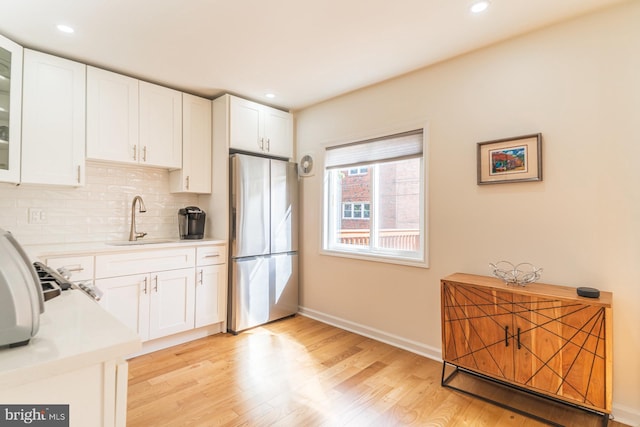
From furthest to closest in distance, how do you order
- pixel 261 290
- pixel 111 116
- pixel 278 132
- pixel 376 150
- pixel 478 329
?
pixel 278 132 < pixel 261 290 < pixel 376 150 < pixel 111 116 < pixel 478 329

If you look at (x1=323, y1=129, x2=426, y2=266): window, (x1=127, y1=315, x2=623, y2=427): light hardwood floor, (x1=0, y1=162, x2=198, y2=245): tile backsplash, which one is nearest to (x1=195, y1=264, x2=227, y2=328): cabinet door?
(x1=127, y1=315, x2=623, y2=427): light hardwood floor

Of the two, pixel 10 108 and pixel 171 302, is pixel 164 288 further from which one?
pixel 10 108

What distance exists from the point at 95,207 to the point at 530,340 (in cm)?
358

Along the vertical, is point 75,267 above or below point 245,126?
below

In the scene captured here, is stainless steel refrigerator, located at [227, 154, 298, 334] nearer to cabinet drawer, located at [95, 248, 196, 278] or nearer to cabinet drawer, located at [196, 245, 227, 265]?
cabinet drawer, located at [196, 245, 227, 265]

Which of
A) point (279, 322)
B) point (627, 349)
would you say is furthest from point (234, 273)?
point (627, 349)

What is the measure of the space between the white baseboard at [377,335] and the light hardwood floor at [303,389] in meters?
0.07

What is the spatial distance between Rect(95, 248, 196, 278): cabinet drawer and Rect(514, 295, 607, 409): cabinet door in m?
2.66

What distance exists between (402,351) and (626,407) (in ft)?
4.70

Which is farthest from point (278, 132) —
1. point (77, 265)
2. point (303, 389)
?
point (303, 389)

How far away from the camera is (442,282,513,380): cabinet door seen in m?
2.02

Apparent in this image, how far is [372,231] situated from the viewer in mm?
3232

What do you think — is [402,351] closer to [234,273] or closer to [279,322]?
[279,322]

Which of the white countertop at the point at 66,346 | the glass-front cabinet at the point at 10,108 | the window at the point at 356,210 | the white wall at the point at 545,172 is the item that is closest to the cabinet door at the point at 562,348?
the white wall at the point at 545,172
